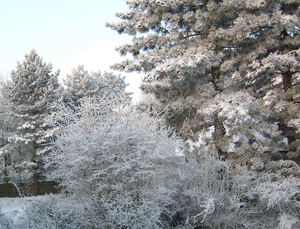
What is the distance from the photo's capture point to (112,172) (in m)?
5.66

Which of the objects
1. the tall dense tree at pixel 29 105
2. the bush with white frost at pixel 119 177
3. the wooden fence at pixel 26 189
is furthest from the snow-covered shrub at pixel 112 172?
the wooden fence at pixel 26 189

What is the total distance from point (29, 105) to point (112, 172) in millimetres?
16883

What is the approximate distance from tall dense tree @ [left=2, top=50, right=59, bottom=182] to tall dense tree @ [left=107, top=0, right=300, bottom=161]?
10183 millimetres

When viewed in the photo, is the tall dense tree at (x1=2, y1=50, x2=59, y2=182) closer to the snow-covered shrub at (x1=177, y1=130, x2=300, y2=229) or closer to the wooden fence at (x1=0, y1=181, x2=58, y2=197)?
the wooden fence at (x1=0, y1=181, x2=58, y2=197)

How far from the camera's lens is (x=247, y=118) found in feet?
30.8

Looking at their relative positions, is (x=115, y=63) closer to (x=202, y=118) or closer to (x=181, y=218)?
(x=202, y=118)

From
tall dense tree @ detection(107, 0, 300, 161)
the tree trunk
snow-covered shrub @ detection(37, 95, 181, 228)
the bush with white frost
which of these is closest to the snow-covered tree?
tall dense tree @ detection(107, 0, 300, 161)

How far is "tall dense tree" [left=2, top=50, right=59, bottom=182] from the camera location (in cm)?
1983

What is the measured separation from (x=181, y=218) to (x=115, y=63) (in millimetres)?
7419

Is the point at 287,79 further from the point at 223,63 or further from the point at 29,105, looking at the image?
the point at 29,105

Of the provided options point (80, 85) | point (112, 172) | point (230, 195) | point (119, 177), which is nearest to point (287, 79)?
point (230, 195)

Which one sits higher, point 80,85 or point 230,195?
point 80,85

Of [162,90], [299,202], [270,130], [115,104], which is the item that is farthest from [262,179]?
[115,104]

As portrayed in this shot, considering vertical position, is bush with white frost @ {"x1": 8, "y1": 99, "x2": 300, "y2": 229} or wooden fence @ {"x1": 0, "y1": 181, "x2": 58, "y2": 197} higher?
bush with white frost @ {"x1": 8, "y1": 99, "x2": 300, "y2": 229}
